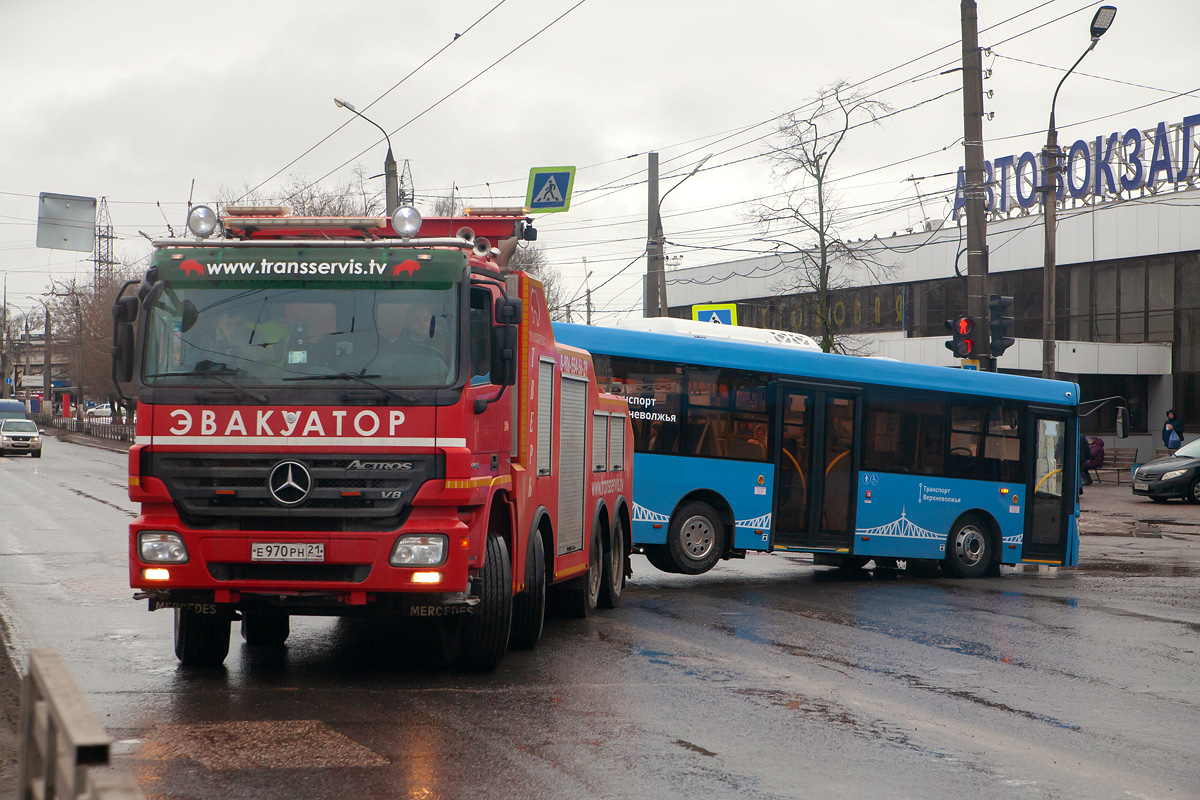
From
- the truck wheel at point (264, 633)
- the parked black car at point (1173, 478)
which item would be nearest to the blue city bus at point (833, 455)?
the truck wheel at point (264, 633)

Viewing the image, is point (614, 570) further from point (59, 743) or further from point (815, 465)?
point (59, 743)

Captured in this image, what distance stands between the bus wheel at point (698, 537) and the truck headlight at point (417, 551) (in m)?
7.52

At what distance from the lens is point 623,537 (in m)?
12.7

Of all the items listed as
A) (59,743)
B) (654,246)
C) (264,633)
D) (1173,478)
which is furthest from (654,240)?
(59,743)

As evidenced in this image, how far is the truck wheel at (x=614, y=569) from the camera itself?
39.1 feet

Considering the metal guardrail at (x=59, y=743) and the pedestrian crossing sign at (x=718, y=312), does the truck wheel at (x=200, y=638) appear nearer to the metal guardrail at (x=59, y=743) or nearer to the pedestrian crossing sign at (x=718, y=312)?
the metal guardrail at (x=59, y=743)

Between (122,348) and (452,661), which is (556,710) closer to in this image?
(452,661)

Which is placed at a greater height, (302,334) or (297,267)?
(297,267)

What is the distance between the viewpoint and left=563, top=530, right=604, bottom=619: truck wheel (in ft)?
36.4

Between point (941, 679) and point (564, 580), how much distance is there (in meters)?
3.41

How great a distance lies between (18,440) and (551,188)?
3258 centimetres

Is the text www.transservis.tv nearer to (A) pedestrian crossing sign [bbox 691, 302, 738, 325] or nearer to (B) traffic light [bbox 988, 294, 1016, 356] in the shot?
(B) traffic light [bbox 988, 294, 1016, 356]

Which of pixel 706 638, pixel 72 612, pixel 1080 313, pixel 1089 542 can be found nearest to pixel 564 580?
pixel 706 638

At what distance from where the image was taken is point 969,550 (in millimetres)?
16688
